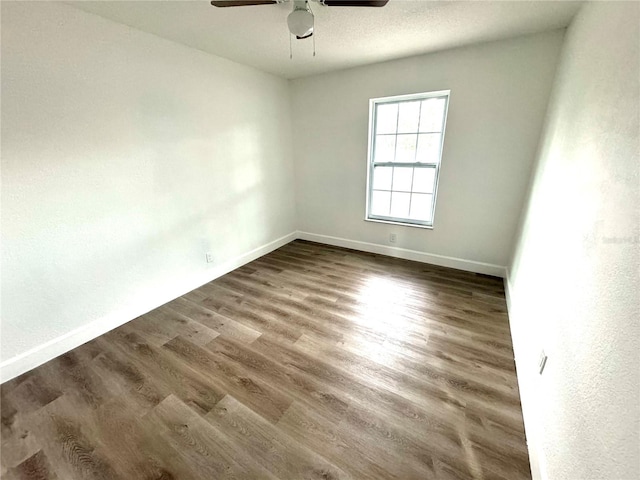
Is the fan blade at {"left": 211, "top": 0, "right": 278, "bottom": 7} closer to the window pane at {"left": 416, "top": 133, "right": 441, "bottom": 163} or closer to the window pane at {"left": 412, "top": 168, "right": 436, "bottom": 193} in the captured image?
the window pane at {"left": 416, "top": 133, "right": 441, "bottom": 163}

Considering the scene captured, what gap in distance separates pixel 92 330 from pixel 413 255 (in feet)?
11.3

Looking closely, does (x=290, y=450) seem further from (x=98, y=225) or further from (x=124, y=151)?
(x=124, y=151)

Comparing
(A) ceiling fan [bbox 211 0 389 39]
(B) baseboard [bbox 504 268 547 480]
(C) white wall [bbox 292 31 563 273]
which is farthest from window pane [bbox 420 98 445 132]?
(B) baseboard [bbox 504 268 547 480]

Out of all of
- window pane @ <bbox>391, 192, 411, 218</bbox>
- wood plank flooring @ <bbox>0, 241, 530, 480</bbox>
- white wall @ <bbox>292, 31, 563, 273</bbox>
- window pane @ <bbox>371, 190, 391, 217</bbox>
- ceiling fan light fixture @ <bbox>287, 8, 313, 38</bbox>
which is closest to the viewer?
wood plank flooring @ <bbox>0, 241, 530, 480</bbox>

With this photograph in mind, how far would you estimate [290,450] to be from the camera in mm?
1292

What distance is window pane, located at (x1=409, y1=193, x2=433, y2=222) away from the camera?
3219 mm

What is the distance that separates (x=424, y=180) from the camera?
10.4ft

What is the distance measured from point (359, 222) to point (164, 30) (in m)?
2.86

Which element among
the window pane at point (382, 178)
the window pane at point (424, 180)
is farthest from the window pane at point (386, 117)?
the window pane at point (424, 180)

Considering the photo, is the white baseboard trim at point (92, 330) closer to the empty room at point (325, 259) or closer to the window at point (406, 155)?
the empty room at point (325, 259)

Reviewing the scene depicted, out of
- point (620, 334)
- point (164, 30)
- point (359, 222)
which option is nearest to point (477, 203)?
point (359, 222)

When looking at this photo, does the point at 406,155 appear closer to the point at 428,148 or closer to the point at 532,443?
the point at 428,148

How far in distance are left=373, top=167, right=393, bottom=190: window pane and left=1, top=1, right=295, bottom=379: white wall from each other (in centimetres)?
177

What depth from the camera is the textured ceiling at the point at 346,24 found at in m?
1.77
